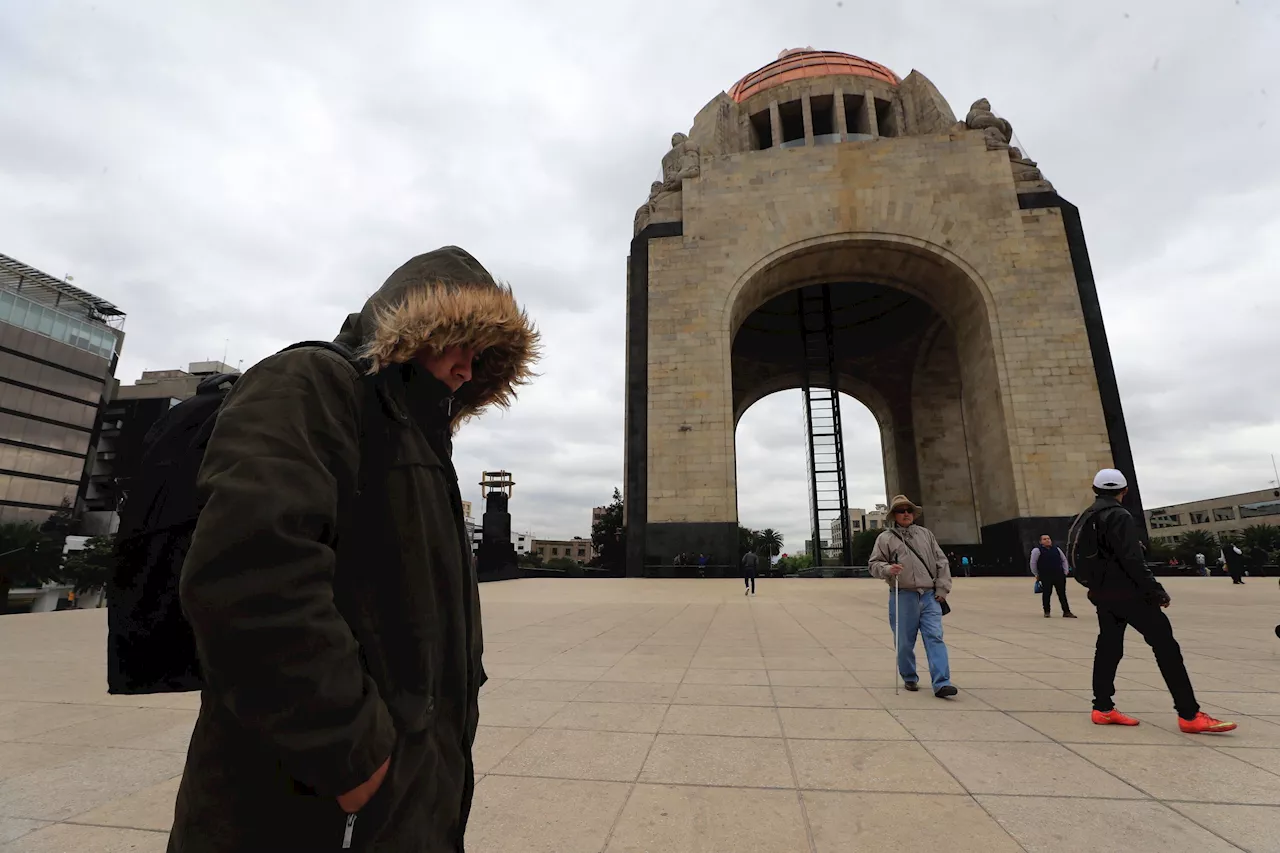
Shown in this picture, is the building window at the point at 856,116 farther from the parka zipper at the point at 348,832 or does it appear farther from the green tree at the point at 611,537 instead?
the parka zipper at the point at 348,832

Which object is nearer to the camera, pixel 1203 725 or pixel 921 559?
pixel 1203 725

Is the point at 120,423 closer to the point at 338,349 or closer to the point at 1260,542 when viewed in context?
the point at 338,349

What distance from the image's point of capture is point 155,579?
1188 mm

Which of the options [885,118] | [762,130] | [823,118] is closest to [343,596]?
[885,118]

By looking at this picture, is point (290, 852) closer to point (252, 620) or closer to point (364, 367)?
point (252, 620)

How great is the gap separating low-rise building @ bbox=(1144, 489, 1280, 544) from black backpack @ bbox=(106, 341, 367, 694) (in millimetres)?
82552

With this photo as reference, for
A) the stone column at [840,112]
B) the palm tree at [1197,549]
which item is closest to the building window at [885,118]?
the stone column at [840,112]

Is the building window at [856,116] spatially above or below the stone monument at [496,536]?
above

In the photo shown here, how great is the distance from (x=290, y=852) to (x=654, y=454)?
773 inches

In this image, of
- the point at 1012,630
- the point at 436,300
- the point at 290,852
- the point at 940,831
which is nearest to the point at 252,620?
the point at 290,852

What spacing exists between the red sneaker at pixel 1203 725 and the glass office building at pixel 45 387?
70.6 metres

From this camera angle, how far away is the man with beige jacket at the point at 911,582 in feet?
15.6

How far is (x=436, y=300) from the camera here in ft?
4.80

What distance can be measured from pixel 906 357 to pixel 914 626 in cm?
3021
